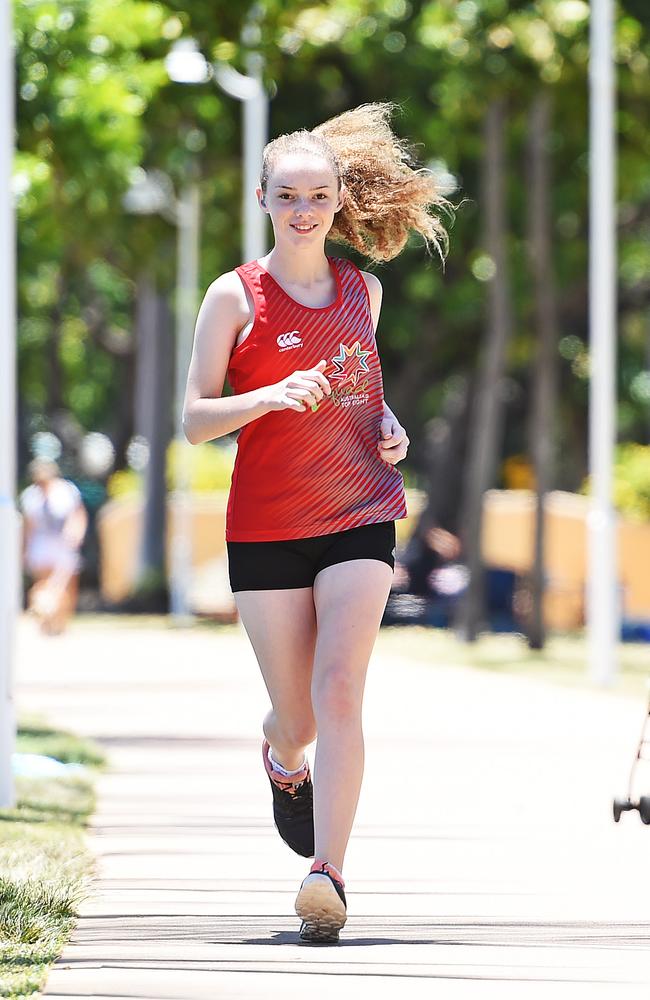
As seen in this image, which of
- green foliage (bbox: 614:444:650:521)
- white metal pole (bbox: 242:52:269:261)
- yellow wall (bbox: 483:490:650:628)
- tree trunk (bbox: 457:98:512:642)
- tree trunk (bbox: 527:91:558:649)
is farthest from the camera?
green foliage (bbox: 614:444:650:521)

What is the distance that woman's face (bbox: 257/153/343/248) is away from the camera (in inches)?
220

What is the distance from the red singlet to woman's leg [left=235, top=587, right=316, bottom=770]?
0.16 meters

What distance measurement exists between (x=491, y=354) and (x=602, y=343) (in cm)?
467

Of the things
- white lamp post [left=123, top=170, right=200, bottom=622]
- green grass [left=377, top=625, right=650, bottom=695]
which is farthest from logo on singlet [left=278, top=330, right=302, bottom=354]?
white lamp post [left=123, top=170, right=200, bottom=622]

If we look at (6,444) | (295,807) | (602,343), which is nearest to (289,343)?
(295,807)

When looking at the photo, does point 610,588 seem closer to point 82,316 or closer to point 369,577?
point 369,577

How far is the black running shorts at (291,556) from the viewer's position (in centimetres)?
557

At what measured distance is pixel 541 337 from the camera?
21.4m

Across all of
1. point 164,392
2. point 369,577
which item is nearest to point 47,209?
point 369,577

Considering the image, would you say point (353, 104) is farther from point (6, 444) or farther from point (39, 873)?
point (39, 873)

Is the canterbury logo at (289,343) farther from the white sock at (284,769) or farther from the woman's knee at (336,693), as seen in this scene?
the white sock at (284,769)

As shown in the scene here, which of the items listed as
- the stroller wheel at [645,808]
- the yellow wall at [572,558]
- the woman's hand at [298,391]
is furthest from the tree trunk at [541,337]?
the woman's hand at [298,391]

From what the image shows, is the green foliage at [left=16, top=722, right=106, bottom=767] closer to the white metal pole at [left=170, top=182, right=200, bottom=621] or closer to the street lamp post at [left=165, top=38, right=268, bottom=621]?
the street lamp post at [left=165, top=38, right=268, bottom=621]

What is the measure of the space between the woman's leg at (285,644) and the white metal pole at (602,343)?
10817 millimetres
